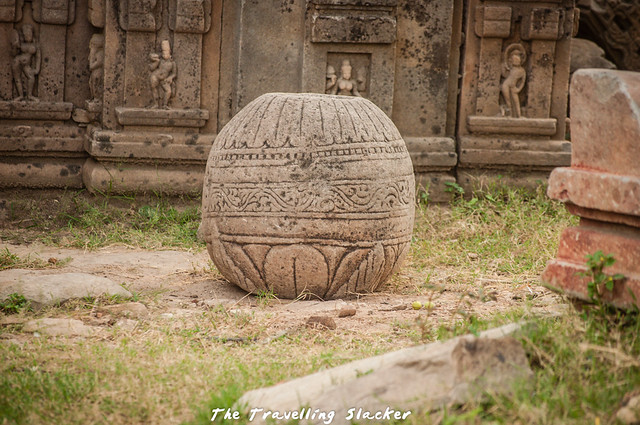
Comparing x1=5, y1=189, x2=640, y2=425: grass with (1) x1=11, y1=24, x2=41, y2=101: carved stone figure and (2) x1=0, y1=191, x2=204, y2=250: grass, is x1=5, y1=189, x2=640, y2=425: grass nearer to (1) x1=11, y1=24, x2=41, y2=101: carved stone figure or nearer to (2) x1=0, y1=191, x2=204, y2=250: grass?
(2) x1=0, y1=191, x2=204, y2=250: grass

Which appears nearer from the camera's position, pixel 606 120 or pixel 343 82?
pixel 606 120

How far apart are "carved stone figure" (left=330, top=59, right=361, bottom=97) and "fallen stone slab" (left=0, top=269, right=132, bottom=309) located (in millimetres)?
2914

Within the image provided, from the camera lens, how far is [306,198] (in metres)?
4.21

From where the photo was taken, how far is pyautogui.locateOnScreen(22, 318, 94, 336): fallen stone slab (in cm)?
367

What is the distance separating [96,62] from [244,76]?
125cm

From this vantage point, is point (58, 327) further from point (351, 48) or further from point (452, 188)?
point (452, 188)

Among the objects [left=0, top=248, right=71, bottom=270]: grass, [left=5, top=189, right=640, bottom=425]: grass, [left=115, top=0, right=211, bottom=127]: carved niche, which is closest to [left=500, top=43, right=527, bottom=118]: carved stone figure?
[left=5, top=189, right=640, bottom=425]: grass

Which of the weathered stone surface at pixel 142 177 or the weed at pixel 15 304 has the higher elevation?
the weathered stone surface at pixel 142 177

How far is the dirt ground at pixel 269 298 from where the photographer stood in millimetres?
4004

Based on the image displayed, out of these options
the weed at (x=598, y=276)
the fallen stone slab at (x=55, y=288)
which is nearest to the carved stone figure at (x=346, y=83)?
the fallen stone slab at (x=55, y=288)

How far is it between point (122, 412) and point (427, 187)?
4.32 m

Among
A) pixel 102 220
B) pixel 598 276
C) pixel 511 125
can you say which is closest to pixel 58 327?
pixel 598 276

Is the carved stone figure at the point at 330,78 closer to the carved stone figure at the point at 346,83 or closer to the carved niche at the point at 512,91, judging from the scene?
the carved stone figure at the point at 346,83

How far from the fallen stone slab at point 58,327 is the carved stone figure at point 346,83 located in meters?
3.44
